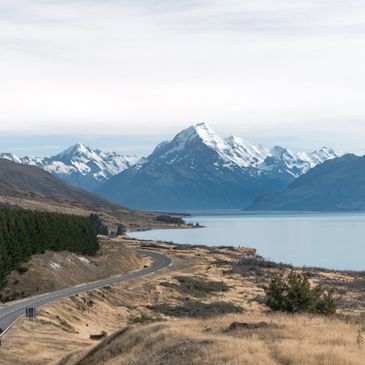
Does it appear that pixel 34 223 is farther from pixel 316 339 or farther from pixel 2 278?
pixel 316 339

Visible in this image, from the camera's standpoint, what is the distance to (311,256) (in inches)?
7008

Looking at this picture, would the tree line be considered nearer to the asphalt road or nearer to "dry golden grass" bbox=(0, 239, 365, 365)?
the asphalt road

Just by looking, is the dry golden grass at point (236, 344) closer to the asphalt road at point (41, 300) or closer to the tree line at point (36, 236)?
the asphalt road at point (41, 300)

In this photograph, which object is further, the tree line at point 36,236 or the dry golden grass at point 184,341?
the tree line at point 36,236

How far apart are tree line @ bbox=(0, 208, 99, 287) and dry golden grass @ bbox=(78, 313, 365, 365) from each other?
136ft

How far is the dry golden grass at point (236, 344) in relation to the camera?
873 inches

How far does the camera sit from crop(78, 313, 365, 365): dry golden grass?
873 inches

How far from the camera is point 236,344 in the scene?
23938 millimetres

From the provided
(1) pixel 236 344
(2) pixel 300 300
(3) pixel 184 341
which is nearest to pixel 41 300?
(2) pixel 300 300

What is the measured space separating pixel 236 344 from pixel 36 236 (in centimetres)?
6974

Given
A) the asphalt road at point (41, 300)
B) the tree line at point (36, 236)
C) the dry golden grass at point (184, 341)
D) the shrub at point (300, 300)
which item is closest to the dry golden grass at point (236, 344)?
the dry golden grass at point (184, 341)

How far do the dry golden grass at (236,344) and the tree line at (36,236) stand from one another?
136 ft

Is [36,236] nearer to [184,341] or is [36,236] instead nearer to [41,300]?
[41,300]

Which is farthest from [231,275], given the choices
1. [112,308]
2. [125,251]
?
[112,308]
